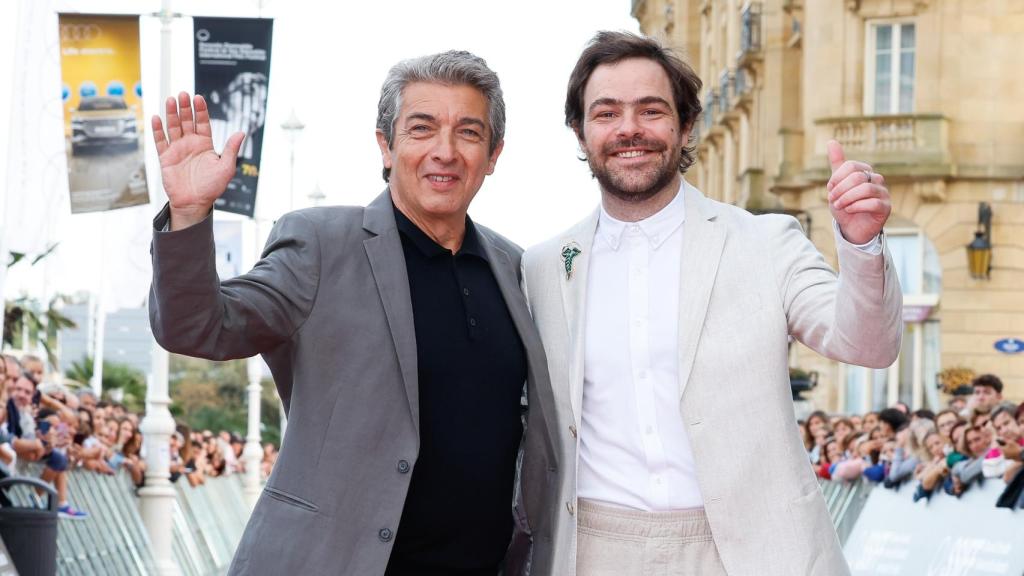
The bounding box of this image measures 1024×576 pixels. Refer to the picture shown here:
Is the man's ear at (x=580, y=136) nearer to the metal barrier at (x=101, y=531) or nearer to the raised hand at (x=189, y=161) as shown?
the raised hand at (x=189, y=161)

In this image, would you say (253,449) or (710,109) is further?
(710,109)

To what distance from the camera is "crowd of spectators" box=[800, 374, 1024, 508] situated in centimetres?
1288

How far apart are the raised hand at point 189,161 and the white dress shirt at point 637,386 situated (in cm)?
159

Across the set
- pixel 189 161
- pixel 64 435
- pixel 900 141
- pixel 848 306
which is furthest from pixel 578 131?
pixel 900 141

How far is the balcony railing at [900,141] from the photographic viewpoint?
104 feet

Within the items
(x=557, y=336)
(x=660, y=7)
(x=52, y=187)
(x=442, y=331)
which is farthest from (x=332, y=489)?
(x=660, y=7)

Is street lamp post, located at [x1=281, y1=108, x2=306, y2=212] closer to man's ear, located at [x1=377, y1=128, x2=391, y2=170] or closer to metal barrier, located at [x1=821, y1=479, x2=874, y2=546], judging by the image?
metal barrier, located at [x1=821, y1=479, x2=874, y2=546]

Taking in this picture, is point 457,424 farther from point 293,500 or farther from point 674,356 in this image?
point 674,356

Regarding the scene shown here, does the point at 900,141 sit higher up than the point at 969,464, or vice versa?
the point at 900,141

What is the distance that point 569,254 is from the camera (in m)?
5.96

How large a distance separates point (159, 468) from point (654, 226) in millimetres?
15321

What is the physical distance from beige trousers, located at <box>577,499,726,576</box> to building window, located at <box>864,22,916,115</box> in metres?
28.6

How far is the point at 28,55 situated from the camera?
786 inches

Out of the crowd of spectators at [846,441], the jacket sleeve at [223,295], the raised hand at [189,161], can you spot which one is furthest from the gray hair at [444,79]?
the crowd of spectators at [846,441]
